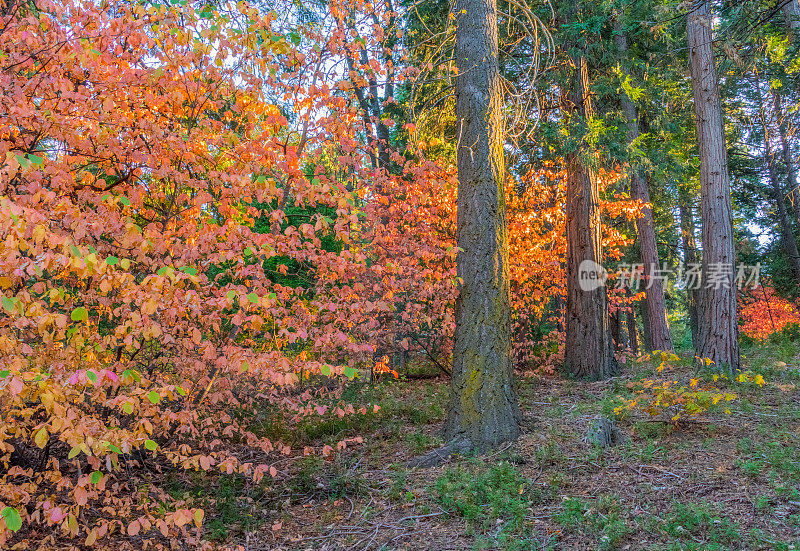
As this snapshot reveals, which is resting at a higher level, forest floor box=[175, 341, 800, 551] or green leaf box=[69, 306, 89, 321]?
green leaf box=[69, 306, 89, 321]

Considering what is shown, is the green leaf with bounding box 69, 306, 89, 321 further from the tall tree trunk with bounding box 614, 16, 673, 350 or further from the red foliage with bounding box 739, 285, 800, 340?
the red foliage with bounding box 739, 285, 800, 340

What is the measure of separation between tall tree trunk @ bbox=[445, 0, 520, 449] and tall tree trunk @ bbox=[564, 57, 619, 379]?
3436 millimetres

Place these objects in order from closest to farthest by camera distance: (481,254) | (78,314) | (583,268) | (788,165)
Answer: (78,314) < (481,254) < (583,268) < (788,165)

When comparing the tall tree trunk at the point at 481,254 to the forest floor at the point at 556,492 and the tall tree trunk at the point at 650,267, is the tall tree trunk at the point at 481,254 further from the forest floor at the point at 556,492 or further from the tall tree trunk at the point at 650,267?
the tall tree trunk at the point at 650,267

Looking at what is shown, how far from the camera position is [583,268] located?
868 cm

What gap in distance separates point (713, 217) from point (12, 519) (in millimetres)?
9208

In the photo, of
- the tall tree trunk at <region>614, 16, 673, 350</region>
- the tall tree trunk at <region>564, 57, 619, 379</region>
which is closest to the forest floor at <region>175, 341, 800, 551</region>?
the tall tree trunk at <region>564, 57, 619, 379</region>

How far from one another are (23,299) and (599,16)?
9.18 meters

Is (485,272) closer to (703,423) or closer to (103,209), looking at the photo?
(703,423)

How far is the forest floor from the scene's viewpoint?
347 cm

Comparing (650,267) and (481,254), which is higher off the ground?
(650,267)

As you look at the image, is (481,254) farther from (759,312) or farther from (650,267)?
(759,312)

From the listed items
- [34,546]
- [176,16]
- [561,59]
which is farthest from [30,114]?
[561,59]

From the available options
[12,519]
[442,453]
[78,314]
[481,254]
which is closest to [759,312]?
[481,254]
